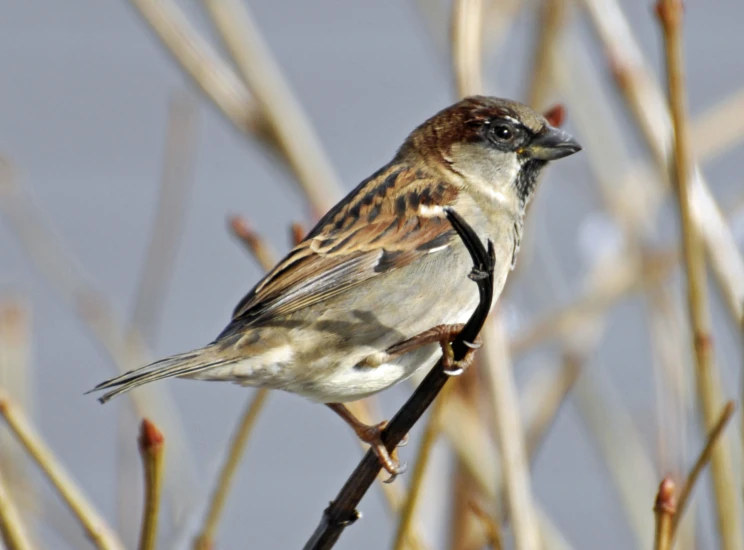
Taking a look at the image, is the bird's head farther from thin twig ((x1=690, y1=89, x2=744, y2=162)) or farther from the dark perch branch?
the dark perch branch

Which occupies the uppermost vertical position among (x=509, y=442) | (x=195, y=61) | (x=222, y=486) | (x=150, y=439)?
(x=195, y=61)

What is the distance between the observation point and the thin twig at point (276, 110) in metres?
2.12

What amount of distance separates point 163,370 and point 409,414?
0.57 m

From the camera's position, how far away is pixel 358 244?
91.4 inches

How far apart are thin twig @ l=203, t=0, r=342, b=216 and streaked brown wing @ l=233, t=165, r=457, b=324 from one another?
0.15 meters

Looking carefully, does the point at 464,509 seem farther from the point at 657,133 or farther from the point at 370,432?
the point at 657,133

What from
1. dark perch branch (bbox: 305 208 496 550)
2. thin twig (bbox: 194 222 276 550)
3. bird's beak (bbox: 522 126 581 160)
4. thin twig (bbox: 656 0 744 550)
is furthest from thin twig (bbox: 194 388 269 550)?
bird's beak (bbox: 522 126 581 160)

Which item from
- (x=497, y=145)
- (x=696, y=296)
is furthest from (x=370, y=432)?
(x=497, y=145)

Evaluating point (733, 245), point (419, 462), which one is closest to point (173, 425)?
point (419, 462)

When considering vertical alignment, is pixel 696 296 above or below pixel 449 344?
below

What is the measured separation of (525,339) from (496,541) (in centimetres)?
126

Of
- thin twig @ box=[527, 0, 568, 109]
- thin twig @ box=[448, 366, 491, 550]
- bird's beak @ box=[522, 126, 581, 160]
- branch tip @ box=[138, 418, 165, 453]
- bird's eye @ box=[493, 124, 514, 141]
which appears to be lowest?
thin twig @ box=[448, 366, 491, 550]

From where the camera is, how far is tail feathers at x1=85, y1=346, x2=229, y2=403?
1.65 m

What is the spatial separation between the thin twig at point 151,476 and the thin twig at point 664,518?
58cm
